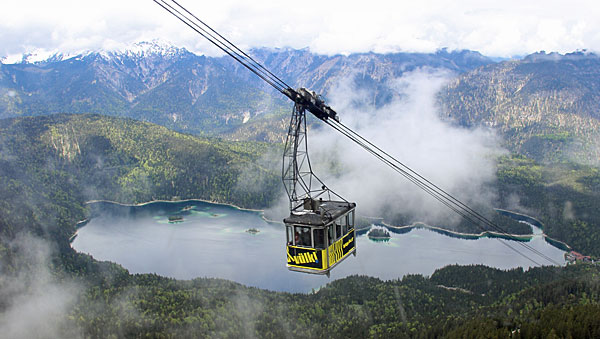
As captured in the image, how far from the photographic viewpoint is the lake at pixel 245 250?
100 m

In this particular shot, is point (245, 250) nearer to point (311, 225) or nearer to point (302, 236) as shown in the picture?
point (302, 236)

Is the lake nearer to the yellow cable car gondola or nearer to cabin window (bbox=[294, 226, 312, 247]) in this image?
the yellow cable car gondola

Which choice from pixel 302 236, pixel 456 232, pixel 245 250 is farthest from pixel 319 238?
pixel 456 232

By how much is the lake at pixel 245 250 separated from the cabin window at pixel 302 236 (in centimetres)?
7027

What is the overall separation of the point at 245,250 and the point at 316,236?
95516 mm

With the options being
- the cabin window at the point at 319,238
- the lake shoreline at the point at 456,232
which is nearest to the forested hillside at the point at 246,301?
the lake shoreline at the point at 456,232

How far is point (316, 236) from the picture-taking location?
22547 mm

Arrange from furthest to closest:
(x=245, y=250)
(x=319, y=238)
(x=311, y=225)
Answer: (x=245, y=250) → (x=319, y=238) → (x=311, y=225)

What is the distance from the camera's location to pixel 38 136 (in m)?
182

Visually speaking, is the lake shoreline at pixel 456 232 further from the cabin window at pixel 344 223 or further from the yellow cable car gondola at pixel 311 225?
the yellow cable car gondola at pixel 311 225

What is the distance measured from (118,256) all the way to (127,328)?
1909 inches

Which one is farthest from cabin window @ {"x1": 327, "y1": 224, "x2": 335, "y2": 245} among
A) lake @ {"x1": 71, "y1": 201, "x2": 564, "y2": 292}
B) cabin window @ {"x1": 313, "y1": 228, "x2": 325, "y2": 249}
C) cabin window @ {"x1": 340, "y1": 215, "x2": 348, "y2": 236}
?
lake @ {"x1": 71, "y1": 201, "x2": 564, "y2": 292}

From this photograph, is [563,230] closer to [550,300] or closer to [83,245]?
[550,300]

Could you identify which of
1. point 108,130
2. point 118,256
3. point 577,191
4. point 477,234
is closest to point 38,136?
point 108,130
